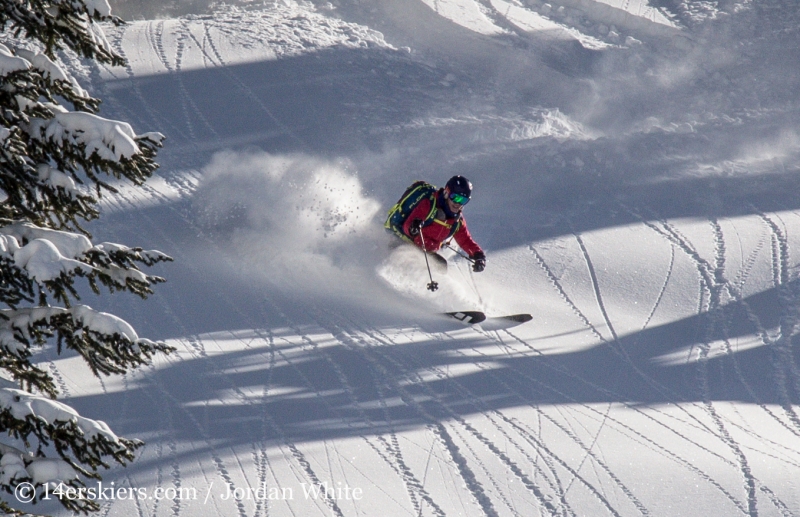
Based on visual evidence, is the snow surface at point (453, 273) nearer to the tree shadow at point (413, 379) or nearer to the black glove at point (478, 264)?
the tree shadow at point (413, 379)

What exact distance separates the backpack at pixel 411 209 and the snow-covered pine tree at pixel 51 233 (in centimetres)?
610

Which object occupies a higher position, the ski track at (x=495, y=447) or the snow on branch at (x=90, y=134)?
the snow on branch at (x=90, y=134)

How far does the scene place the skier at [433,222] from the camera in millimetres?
9305

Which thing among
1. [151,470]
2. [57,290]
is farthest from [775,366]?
[57,290]

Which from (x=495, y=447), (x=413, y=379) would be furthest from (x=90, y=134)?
(x=413, y=379)

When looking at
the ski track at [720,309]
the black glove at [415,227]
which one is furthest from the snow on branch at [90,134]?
the black glove at [415,227]

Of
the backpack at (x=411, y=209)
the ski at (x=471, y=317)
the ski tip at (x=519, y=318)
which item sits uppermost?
the backpack at (x=411, y=209)

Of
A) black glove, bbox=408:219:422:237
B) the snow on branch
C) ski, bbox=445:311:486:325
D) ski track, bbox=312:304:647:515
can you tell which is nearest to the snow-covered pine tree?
the snow on branch

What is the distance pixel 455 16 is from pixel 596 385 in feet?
49.1

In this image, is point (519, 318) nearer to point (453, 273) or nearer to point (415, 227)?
point (453, 273)

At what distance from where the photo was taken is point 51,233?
325 centimetres

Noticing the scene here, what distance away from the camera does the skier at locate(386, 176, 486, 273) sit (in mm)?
9305

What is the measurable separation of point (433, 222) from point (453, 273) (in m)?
0.95

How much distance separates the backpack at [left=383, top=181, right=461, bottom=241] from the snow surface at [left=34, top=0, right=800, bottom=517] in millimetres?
390
